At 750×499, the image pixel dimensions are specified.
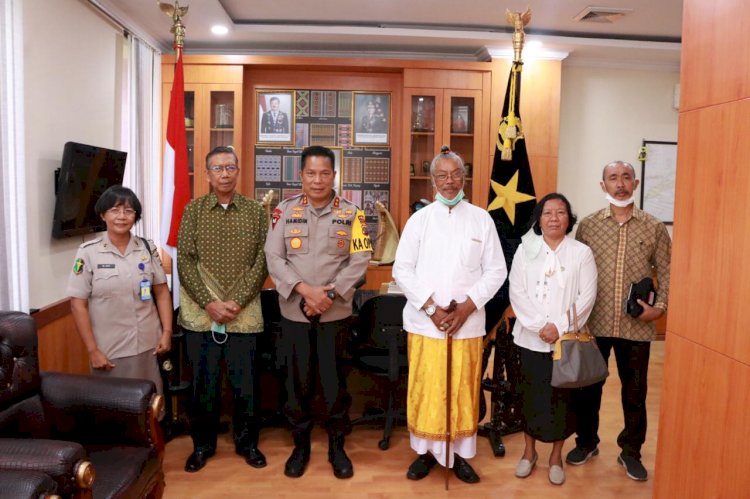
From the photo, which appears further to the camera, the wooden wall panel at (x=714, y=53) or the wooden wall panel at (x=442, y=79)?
the wooden wall panel at (x=442, y=79)

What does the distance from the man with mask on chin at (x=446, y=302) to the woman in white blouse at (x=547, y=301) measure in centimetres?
15

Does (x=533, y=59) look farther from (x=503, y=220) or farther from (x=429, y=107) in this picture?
(x=503, y=220)

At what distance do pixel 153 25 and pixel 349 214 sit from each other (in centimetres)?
299

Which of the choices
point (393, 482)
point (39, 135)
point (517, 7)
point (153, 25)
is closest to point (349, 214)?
point (393, 482)

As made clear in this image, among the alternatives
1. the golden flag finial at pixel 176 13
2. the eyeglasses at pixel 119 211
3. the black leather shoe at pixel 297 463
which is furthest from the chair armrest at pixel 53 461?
the golden flag finial at pixel 176 13

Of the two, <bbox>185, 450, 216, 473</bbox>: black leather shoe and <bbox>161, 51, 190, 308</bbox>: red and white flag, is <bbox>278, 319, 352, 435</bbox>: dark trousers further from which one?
<bbox>161, 51, 190, 308</bbox>: red and white flag

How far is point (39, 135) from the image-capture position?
339cm

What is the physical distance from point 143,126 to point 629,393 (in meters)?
4.18

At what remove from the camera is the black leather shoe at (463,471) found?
114 inches

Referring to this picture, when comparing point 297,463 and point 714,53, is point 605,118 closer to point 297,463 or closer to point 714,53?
point 714,53

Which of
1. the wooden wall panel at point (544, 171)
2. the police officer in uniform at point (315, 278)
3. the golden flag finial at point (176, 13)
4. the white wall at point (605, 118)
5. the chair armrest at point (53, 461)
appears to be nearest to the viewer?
the chair armrest at point (53, 461)

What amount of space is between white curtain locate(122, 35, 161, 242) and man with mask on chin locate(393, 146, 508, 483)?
291 cm

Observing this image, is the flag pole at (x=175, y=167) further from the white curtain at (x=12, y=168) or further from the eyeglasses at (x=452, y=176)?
the eyeglasses at (x=452, y=176)

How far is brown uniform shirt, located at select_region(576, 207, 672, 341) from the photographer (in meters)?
2.89
